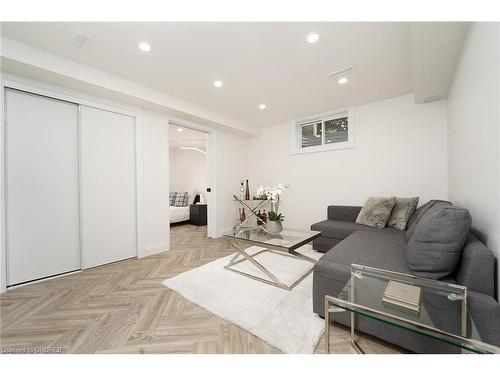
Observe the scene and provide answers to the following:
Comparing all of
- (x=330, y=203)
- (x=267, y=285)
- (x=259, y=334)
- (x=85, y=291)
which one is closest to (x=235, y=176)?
(x=330, y=203)

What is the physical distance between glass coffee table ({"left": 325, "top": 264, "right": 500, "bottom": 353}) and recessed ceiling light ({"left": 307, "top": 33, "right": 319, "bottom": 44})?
6.77 ft

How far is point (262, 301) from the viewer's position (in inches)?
66.6

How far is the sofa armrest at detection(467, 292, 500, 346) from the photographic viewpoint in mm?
914

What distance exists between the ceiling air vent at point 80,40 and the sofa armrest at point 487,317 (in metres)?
3.41

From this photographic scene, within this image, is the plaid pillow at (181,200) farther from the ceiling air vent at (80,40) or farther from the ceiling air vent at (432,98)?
the ceiling air vent at (432,98)

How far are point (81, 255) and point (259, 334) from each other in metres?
2.50

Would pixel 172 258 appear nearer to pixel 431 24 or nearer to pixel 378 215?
pixel 378 215

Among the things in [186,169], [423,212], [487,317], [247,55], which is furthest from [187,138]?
[487,317]

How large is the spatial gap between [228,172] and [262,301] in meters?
3.05

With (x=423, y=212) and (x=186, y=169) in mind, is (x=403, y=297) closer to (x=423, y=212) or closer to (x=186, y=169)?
(x=423, y=212)

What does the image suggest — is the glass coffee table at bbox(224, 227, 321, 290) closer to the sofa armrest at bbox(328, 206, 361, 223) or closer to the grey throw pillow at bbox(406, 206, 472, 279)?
the grey throw pillow at bbox(406, 206, 472, 279)

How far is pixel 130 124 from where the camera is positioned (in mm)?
2811

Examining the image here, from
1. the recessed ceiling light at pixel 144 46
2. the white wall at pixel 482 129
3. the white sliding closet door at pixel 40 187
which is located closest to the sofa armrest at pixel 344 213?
the white wall at pixel 482 129

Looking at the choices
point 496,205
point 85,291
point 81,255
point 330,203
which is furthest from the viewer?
point 330,203
